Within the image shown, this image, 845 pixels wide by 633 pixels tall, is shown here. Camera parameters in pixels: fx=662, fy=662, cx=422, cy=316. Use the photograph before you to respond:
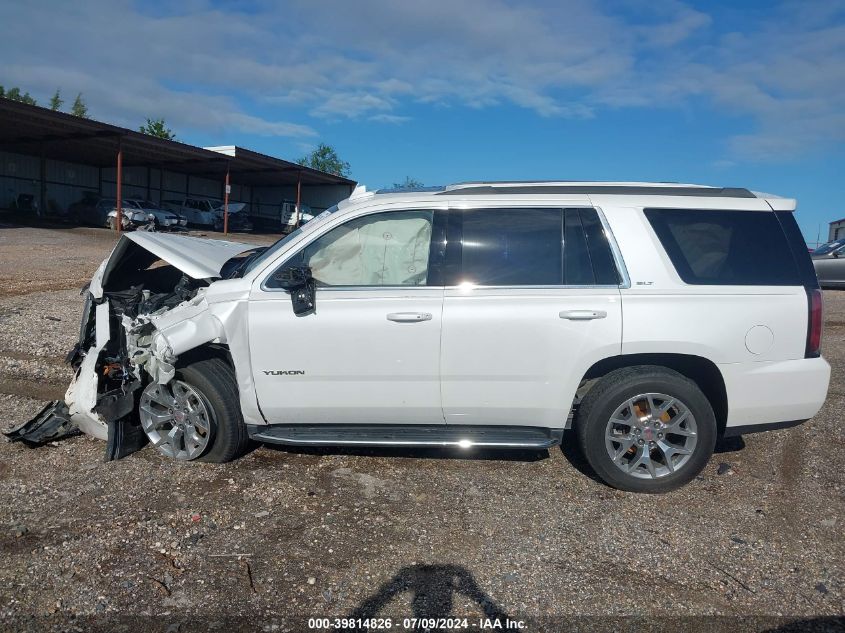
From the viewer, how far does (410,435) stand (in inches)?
168

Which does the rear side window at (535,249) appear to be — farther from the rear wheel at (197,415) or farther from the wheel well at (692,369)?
the rear wheel at (197,415)

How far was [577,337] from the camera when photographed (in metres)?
4.10

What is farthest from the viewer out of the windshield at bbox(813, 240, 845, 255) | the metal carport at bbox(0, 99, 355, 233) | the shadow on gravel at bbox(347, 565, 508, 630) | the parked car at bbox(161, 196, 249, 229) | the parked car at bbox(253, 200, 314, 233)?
the parked car at bbox(253, 200, 314, 233)

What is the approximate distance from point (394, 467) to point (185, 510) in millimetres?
1409

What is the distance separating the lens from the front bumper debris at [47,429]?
15.9 ft

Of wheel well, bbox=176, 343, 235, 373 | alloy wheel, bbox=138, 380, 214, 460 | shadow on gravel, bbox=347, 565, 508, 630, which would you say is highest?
wheel well, bbox=176, 343, 235, 373

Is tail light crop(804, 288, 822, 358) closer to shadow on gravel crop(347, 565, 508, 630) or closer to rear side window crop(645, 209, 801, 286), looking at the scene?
rear side window crop(645, 209, 801, 286)

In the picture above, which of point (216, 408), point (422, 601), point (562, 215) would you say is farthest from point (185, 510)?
point (562, 215)

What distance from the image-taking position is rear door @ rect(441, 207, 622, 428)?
4.11 metres

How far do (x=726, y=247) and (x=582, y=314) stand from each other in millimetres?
1076

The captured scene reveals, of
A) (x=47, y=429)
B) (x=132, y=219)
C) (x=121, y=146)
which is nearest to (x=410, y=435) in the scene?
(x=47, y=429)

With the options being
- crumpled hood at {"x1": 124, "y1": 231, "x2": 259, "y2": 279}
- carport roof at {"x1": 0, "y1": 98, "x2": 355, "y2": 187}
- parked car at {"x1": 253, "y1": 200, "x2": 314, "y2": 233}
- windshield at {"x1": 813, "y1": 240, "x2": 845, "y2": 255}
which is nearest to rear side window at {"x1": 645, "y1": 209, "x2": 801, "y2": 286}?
crumpled hood at {"x1": 124, "y1": 231, "x2": 259, "y2": 279}

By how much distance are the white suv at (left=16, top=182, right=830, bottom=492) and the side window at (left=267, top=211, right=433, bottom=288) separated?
0.04 feet

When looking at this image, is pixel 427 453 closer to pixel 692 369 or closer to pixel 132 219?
pixel 692 369
